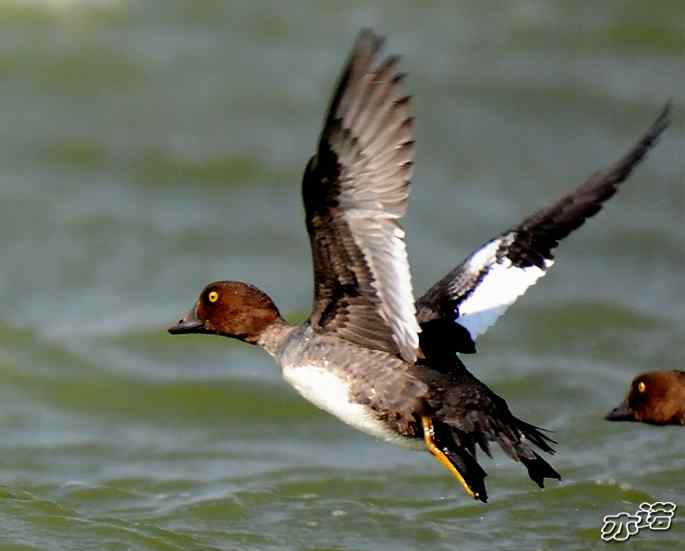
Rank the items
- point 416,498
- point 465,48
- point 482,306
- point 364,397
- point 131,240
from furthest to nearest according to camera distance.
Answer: point 465,48 < point 131,240 < point 416,498 < point 482,306 < point 364,397

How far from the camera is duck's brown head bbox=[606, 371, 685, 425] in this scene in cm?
723

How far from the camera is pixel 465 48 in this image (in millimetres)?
15500

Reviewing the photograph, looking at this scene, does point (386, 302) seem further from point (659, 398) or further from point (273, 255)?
point (273, 255)

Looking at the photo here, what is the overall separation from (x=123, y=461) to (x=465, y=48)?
7753 millimetres

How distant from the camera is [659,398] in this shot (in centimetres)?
725

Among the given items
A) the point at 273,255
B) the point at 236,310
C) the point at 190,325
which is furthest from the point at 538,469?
the point at 273,255

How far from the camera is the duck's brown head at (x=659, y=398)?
285 inches

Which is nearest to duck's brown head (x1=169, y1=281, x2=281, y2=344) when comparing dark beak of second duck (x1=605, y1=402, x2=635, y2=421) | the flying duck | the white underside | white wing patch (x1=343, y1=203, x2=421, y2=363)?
the flying duck

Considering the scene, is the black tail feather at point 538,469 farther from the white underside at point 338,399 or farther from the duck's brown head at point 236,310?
the duck's brown head at point 236,310

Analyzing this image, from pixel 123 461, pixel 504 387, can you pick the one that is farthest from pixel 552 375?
pixel 123 461

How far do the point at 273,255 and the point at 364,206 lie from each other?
588cm

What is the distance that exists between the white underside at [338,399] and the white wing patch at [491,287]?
0.71 metres

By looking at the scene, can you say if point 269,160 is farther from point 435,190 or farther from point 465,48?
point 465,48

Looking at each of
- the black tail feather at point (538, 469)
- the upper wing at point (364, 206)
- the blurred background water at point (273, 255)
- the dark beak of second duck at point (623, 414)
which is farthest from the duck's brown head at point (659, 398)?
the upper wing at point (364, 206)
